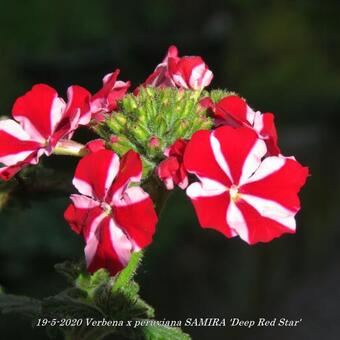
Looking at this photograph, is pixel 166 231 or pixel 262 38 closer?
pixel 166 231

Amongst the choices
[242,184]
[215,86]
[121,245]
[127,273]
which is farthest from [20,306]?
[215,86]

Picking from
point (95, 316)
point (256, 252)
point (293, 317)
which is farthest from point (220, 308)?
point (95, 316)

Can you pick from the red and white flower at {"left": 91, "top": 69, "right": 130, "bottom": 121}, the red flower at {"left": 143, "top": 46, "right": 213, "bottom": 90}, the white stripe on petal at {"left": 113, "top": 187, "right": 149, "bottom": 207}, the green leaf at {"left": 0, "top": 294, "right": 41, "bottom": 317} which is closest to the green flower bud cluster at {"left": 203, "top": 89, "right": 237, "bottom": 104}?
the red flower at {"left": 143, "top": 46, "right": 213, "bottom": 90}

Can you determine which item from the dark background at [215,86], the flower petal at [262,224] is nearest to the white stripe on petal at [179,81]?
the flower petal at [262,224]

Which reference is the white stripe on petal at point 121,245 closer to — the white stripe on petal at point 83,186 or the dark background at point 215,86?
the white stripe on petal at point 83,186

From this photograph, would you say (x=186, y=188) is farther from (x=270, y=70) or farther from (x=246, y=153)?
(x=270, y=70)

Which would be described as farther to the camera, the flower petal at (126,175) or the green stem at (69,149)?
the green stem at (69,149)

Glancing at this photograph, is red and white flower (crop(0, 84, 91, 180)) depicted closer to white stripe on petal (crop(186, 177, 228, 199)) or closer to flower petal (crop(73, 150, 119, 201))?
flower petal (crop(73, 150, 119, 201))
